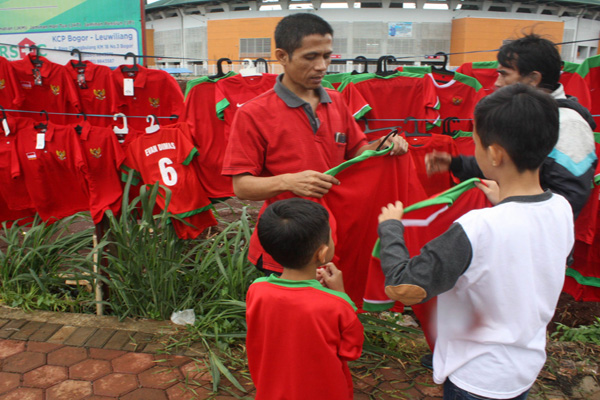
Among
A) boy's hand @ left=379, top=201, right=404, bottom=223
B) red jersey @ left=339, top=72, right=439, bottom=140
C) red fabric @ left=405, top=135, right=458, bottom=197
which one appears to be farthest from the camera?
red jersey @ left=339, top=72, right=439, bottom=140

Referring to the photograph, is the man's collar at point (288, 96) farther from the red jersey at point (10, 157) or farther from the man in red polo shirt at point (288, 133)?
the red jersey at point (10, 157)

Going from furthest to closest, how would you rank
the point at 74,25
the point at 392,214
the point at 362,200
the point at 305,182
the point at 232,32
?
the point at 232,32 < the point at 74,25 < the point at 362,200 < the point at 305,182 < the point at 392,214

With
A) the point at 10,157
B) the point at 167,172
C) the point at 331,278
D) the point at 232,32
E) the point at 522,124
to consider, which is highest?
the point at 232,32

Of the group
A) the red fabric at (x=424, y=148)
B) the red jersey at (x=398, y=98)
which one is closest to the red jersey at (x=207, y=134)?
the red jersey at (x=398, y=98)

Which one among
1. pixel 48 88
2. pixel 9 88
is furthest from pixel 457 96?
pixel 9 88

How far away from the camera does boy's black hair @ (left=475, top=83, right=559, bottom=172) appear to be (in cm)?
135

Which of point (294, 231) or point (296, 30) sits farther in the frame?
point (296, 30)

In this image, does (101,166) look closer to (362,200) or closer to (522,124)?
(362,200)

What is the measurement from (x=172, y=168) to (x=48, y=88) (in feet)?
4.31

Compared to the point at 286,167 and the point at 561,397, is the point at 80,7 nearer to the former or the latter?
the point at 286,167

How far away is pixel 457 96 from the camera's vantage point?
4.27 metres

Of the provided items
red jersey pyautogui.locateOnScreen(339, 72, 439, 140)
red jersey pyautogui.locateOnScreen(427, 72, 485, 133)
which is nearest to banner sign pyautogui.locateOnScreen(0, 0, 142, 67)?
red jersey pyautogui.locateOnScreen(339, 72, 439, 140)

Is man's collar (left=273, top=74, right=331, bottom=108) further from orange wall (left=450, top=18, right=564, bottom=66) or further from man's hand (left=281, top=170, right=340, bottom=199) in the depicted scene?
orange wall (left=450, top=18, right=564, bottom=66)

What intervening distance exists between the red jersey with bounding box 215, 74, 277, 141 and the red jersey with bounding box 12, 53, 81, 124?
122cm
